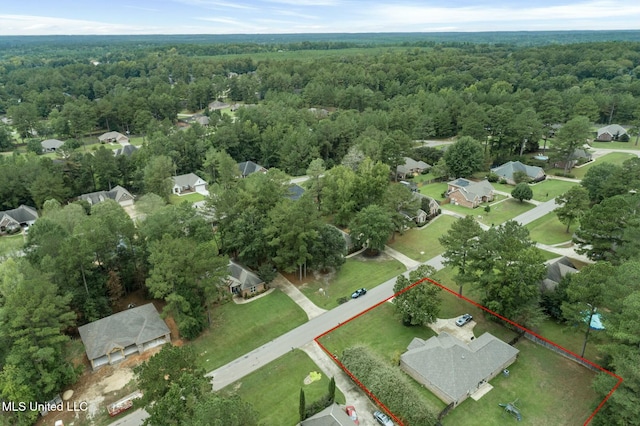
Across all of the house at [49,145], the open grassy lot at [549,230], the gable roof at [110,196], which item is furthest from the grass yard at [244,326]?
the house at [49,145]

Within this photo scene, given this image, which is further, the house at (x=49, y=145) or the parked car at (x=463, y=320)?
the house at (x=49, y=145)

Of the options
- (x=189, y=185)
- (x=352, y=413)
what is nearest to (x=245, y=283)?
(x=352, y=413)

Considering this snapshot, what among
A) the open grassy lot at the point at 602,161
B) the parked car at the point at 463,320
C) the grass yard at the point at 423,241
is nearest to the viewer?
the parked car at the point at 463,320

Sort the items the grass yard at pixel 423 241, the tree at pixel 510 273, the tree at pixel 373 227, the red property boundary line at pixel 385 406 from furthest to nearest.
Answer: the grass yard at pixel 423 241
the tree at pixel 373 227
the tree at pixel 510 273
the red property boundary line at pixel 385 406

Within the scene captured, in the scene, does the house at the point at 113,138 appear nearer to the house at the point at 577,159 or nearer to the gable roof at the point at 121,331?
the gable roof at the point at 121,331

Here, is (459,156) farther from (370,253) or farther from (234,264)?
(234,264)

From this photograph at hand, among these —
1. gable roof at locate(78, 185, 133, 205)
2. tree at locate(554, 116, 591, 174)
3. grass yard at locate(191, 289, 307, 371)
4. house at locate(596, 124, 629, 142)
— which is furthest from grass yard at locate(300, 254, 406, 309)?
house at locate(596, 124, 629, 142)
